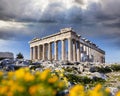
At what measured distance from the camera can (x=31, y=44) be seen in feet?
360

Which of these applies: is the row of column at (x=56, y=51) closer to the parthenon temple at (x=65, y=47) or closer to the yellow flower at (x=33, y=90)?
the parthenon temple at (x=65, y=47)

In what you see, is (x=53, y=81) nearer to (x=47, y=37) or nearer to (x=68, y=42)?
(x=68, y=42)

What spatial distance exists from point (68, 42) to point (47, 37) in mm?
9878

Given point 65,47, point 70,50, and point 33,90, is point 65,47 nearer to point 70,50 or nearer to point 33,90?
point 70,50

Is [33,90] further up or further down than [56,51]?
further down

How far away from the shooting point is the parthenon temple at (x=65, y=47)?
90938 millimetres

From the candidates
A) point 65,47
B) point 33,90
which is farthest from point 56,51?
point 33,90

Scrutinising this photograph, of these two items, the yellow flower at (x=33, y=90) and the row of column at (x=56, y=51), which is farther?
the row of column at (x=56, y=51)

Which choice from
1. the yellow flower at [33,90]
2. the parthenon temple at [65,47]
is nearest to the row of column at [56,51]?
the parthenon temple at [65,47]

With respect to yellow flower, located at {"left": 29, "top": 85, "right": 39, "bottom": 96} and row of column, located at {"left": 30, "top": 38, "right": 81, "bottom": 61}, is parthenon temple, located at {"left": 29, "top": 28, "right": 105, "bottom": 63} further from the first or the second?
yellow flower, located at {"left": 29, "top": 85, "right": 39, "bottom": 96}

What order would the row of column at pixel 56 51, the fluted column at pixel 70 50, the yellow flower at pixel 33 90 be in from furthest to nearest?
the row of column at pixel 56 51, the fluted column at pixel 70 50, the yellow flower at pixel 33 90

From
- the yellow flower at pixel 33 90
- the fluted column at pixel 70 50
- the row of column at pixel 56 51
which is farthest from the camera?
the row of column at pixel 56 51

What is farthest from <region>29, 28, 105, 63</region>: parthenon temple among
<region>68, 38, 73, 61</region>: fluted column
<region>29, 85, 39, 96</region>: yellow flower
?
<region>29, 85, 39, 96</region>: yellow flower

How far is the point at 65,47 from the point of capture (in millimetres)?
93750
